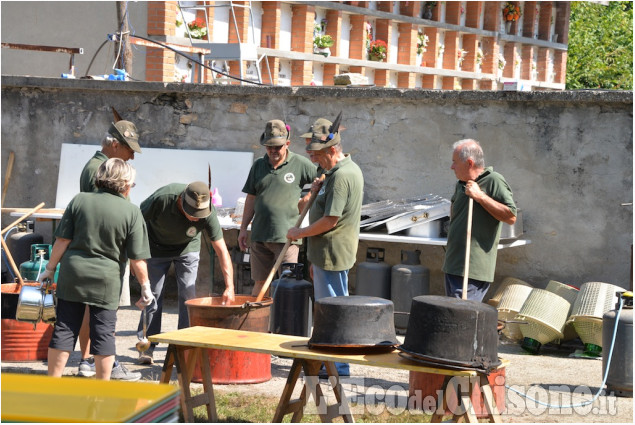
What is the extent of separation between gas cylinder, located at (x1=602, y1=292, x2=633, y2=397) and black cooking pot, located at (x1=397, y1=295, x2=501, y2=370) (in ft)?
6.49

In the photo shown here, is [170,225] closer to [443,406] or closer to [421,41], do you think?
[443,406]

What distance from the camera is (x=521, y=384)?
6773 millimetres

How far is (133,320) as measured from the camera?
900cm

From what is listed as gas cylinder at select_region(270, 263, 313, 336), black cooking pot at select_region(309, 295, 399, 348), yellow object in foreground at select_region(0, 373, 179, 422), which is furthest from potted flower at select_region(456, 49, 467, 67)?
yellow object in foreground at select_region(0, 373, 179, 422)

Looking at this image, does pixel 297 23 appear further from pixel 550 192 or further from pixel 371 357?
pixel 371 357

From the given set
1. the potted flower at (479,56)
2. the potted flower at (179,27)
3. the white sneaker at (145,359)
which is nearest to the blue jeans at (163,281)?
the white sneaker at (145,359)

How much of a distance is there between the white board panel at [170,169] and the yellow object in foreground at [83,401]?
23.2ft

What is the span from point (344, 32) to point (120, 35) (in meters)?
8.89

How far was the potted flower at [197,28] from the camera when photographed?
17.7m

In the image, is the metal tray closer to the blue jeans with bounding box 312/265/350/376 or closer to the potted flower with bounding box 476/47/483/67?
the blue jeans with bounding box 312/265/350/376

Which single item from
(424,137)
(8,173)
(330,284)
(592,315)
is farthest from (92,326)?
(8,173)

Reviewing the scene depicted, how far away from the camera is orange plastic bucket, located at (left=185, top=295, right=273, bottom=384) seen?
20.8ft

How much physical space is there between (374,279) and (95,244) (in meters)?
3.53

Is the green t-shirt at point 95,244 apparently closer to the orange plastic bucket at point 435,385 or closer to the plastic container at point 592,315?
the orange plastic bucket at point 435,385
